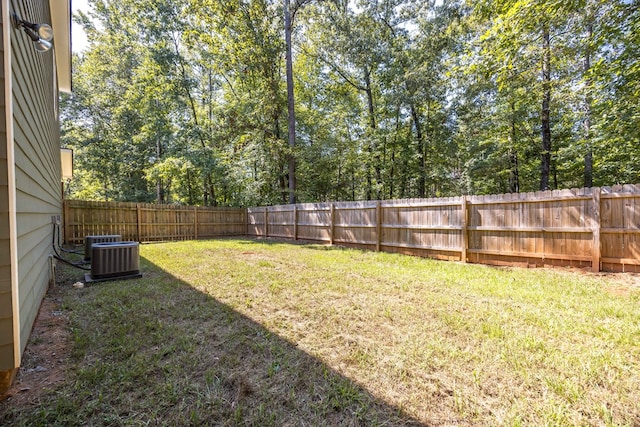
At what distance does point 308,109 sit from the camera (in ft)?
60.3

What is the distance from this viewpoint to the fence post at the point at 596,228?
470cm

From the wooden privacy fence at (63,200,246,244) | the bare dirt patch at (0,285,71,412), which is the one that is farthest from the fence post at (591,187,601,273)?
the wooden privacy fence at (63,200,246,244)

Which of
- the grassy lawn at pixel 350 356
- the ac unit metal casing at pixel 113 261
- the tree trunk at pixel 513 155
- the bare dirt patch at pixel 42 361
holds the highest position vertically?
the tree trunk at pixel 513 155

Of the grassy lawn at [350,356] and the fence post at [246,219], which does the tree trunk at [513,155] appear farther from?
the fence post at [246,219]

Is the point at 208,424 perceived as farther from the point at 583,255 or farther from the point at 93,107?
the point at 93,107

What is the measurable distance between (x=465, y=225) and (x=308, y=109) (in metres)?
14.7

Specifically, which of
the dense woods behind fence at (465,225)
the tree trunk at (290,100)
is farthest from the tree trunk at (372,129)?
the dense woods behind fence at (465,225)

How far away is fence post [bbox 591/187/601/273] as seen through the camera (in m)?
4.70

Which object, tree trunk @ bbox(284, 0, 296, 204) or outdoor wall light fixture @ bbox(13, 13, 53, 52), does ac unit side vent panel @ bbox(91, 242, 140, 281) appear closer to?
outdoor wall light fixture @ bbox(13, 13, 53, 52)

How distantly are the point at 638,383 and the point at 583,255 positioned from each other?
13.2ft

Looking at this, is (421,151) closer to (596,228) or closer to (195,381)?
(596,228)

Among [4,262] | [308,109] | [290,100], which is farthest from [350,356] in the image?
A: [308,109]

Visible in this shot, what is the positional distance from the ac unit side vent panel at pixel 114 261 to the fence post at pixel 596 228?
8028mm

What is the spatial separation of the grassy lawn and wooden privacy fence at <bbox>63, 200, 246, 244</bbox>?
21.9ft
